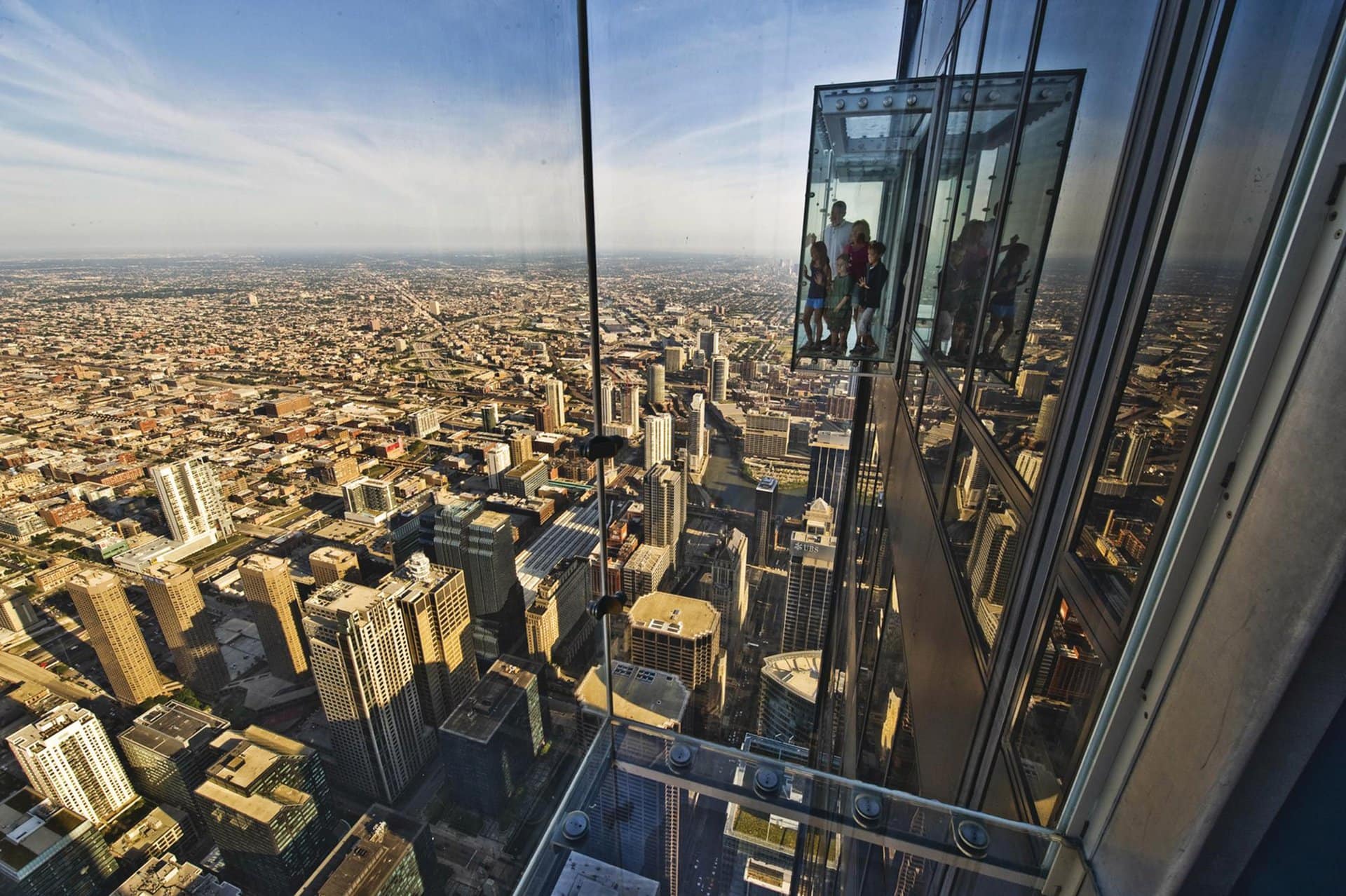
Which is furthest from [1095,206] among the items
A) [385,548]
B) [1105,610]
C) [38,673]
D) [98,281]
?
[38,673]

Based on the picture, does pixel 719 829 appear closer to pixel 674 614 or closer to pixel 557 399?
pixel 557 399

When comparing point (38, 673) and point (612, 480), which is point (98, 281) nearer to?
point (38, 673)

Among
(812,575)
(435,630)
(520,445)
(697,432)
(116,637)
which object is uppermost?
(520,445)

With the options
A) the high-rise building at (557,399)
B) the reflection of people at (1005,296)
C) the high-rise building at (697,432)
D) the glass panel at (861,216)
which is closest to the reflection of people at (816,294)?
the glass panel at (861,216)

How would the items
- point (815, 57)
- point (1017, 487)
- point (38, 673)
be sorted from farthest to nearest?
point (815, 57) < point (1017, 487) < point (38, 673)

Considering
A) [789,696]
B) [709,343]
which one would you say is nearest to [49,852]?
[709,343]

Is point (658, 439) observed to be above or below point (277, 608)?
below

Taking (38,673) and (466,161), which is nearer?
(38,673)
